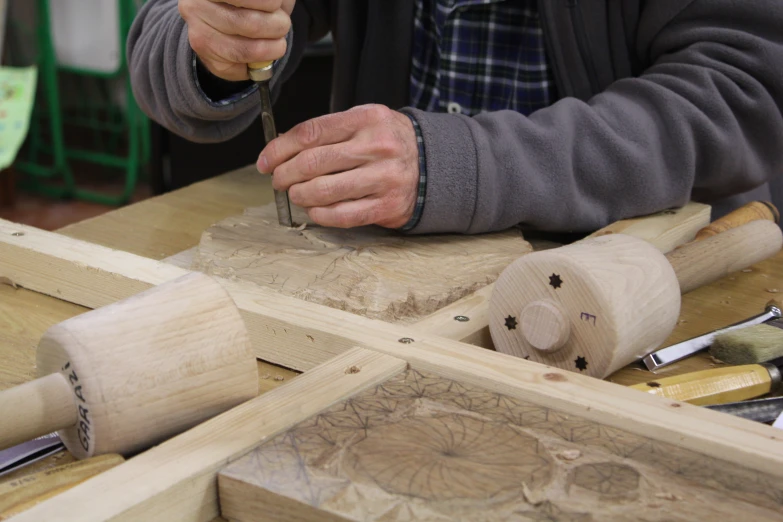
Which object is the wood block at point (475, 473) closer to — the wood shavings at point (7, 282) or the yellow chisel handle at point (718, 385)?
the yellow chisel handle at point (718, 385)

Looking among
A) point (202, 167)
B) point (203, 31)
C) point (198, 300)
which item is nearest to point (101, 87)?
point (202, 167)

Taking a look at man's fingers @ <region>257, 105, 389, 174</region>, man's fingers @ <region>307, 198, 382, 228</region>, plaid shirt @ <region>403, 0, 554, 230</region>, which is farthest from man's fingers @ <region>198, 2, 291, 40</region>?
plaid shirt @ <region>403, 0, 554, 230</region>

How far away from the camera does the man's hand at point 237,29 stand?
109cm

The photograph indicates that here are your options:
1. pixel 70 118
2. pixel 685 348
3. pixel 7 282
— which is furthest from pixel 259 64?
pixel 70 118

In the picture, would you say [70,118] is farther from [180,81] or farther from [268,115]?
[268,115]

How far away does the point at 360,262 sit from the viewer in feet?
3.50

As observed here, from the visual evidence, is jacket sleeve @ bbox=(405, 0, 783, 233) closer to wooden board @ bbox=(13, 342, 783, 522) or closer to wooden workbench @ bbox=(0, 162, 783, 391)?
wooden workbench @ bbox=(0, 162, 783, 391)

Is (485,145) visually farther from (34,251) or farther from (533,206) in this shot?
(34,251)

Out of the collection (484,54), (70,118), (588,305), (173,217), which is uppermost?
(484,54)

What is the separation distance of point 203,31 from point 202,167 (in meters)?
1.44

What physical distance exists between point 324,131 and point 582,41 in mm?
480

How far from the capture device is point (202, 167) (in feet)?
8.39

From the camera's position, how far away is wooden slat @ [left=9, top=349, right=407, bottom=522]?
56 cm

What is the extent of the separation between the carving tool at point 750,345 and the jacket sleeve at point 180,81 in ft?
2.52
